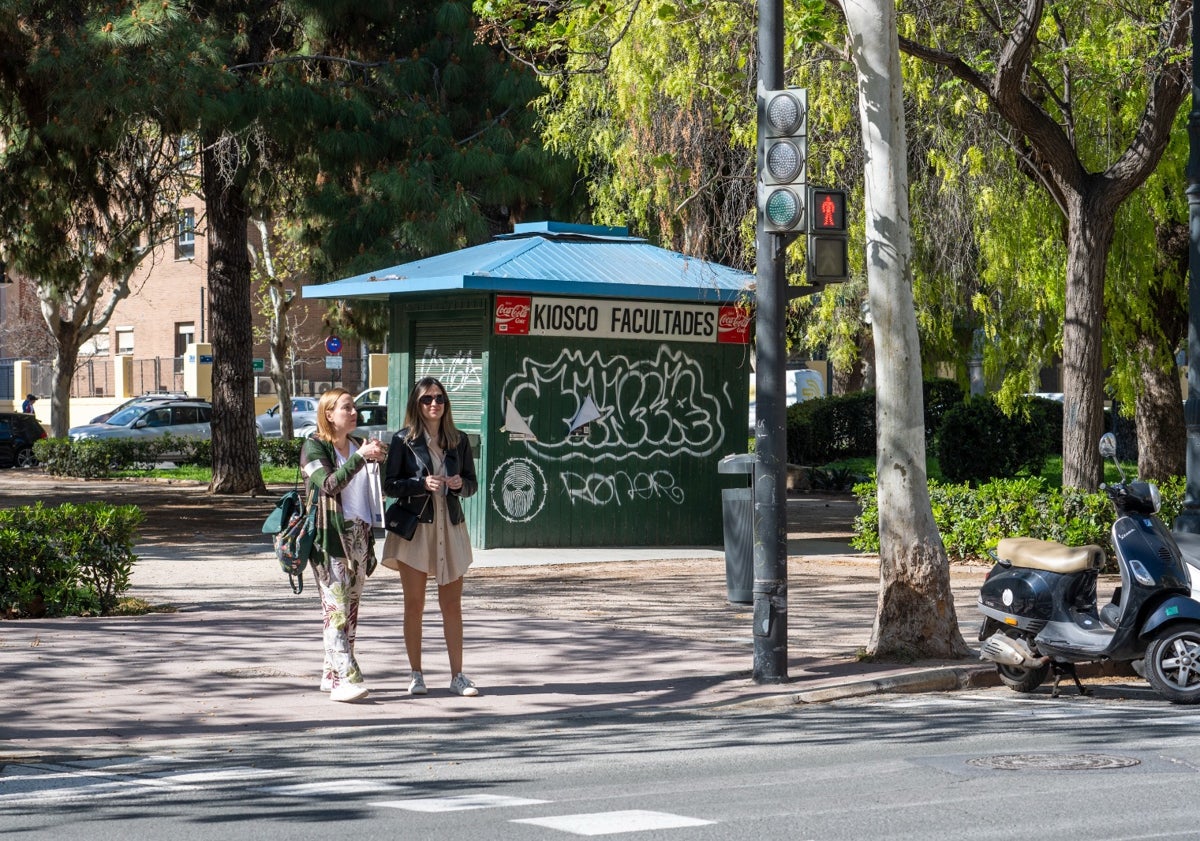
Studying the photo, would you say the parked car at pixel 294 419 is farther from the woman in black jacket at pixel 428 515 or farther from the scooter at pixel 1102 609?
the scooter at pixel 1102 609

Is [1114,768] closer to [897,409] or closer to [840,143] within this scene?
[897,409]

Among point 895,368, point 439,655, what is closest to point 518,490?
point 439,655

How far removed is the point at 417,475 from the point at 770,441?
219 cm

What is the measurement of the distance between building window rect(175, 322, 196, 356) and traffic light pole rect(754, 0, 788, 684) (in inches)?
1944

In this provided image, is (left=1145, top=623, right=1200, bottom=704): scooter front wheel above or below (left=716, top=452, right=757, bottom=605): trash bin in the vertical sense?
below

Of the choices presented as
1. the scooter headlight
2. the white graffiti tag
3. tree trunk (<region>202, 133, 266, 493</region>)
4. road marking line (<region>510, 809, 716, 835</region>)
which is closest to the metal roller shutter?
the white graffiti tag

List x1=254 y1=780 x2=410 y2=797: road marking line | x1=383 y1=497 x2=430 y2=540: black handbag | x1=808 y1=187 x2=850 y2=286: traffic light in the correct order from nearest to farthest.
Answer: x1=254 y1=780 x2=410 y2=797: road marking line, x1=383 y1=497 x2=430 y2=540: black handbag, x1=808 y1=187 x2=850 y2=286: traffic light

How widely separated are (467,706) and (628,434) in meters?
9.52

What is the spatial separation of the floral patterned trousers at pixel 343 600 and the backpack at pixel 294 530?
0.42ft

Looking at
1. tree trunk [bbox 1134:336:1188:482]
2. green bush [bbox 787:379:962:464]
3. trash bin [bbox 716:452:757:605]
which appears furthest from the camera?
green bush [bbox 787:379:962:464]

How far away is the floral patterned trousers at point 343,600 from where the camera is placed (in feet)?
31.2

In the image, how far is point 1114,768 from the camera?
758cm

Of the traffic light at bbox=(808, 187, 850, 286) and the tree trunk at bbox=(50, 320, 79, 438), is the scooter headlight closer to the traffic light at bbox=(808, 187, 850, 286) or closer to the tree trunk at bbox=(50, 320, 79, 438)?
the traffic light at bbox=(808, 187, 850, 286)

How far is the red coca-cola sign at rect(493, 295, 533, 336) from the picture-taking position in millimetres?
18062
